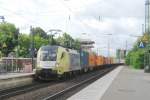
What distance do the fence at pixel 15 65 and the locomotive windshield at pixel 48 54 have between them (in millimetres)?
16014

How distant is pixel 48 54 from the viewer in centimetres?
3462

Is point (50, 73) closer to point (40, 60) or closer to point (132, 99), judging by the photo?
point (40, 60)

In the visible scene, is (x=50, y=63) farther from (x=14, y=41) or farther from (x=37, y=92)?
(x=14, y=41)

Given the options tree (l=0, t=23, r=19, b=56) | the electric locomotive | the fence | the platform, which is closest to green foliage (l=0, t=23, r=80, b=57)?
tree (l=0, t=23, r=19, b=56)

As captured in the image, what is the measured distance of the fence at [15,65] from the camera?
51344mm

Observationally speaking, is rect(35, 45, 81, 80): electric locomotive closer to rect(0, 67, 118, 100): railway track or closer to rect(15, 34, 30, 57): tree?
rect(0, 67, 118, 100): railway track

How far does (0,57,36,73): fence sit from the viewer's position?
168 ft

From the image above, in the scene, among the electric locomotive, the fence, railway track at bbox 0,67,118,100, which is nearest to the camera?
railway track at bbox 0,67,118,100

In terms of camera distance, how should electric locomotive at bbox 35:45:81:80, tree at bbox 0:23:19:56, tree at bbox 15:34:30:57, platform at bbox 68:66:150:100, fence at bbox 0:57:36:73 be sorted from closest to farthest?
platform at bbox 68:66:150:100
electric locomotive at bbox 35:45:81:80
fence at bbox 0:57:36:73
tree at bbox 0:23:19:56
tree at bbox 15:34:30:57

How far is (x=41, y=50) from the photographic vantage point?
35.1 metres

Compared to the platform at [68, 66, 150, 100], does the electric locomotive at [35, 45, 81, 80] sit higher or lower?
higher

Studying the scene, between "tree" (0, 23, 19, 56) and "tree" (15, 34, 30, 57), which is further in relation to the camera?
"tree" (15, 34, 30, 57)

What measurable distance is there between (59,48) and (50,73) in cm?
227

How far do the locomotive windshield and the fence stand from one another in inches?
630
